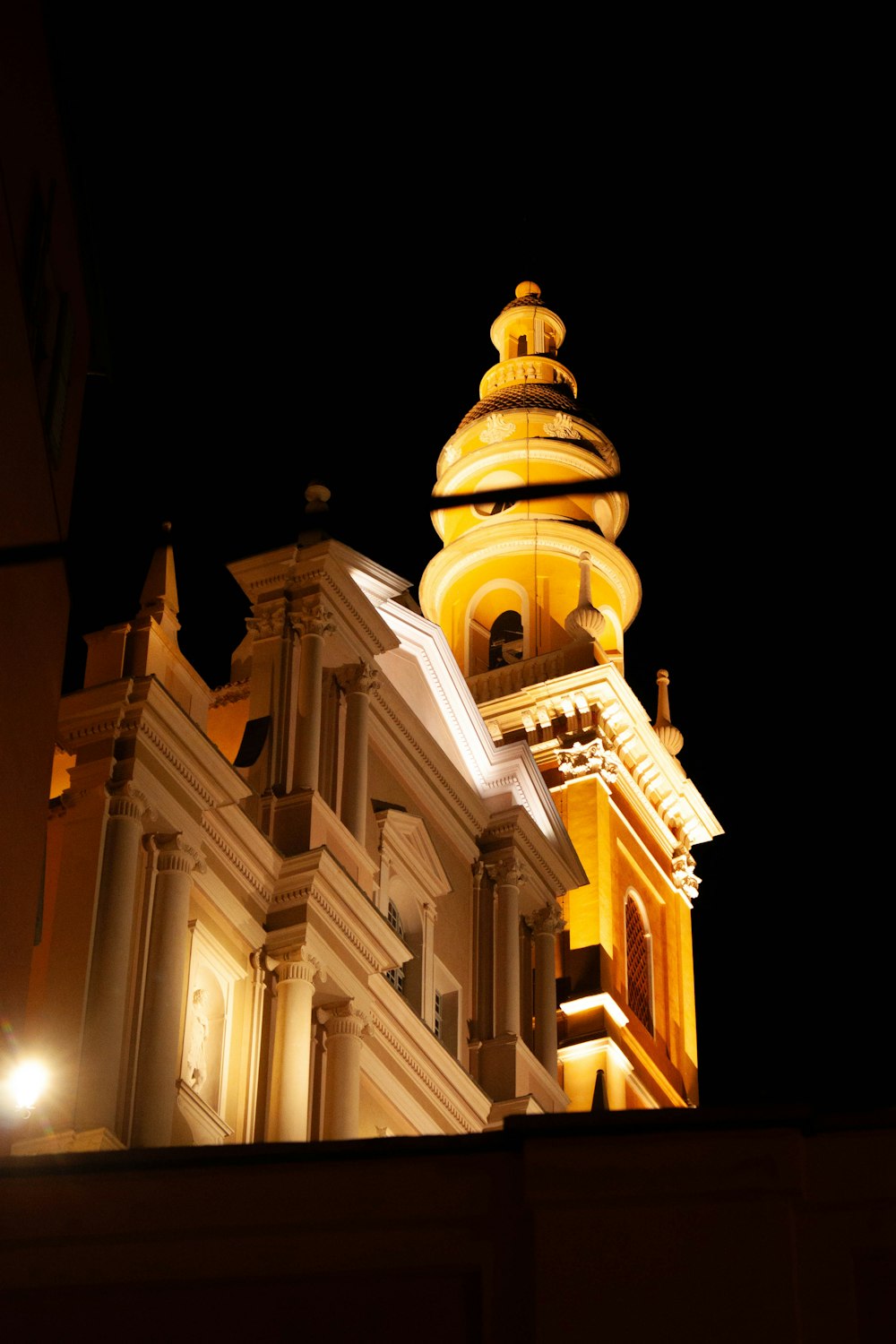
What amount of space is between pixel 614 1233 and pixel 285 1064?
46.3 ft

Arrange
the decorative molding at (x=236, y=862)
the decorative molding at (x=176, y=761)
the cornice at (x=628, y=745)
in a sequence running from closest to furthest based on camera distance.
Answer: the decorative molding at (x=176, y=761), the decorative molding at (x=236, y=862), the cornice at (x=628, y=745)

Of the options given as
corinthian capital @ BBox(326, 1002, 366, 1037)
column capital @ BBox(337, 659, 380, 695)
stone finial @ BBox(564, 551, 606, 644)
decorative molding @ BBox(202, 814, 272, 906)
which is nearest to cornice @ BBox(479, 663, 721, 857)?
stone finial @ BBox(564, 551, 606, 644)

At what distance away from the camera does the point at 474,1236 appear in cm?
1184

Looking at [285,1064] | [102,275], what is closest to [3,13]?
[102,275]

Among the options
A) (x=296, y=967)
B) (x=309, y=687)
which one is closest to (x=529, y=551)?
(x=309, y=687)

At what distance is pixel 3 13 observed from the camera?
609 inches

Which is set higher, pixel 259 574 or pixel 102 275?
pixel 259 574

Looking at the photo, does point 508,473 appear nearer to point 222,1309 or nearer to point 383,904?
point 383,904

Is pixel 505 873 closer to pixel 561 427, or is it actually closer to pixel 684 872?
pixel 684 872

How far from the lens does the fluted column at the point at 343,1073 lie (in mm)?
26141

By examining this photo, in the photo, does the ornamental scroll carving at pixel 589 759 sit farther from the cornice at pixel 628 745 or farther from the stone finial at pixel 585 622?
the stone finial at pixel 585 622

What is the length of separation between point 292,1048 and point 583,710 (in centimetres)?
2101

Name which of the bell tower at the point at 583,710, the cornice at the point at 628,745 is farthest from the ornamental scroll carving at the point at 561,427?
the cornice at the point at 628,745

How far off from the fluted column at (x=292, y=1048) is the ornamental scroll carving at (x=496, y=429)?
26.1 m
